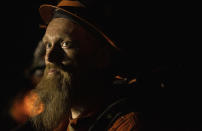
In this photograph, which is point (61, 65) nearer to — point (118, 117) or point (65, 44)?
point (65, 44)

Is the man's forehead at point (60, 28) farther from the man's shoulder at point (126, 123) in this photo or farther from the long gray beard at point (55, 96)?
the man's shoulder at point (126, 123)

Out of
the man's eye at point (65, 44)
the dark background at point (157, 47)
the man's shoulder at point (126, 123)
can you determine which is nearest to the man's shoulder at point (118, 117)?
the man's shoulder at point (126, 123)

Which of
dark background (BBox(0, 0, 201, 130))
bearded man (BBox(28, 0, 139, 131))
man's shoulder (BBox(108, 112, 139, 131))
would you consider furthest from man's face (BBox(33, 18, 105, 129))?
man's shoulder (BBox(108, 112, 139, 131))

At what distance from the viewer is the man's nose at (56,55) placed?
165cm

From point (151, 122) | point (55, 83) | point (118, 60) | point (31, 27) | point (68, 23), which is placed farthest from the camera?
point (31, 27)

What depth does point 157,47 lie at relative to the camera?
6.82 feet

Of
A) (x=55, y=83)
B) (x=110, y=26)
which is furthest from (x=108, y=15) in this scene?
(x=55, y=83)

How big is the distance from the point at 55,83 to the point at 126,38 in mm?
702

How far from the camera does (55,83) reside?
1.62m

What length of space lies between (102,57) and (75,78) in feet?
0.90

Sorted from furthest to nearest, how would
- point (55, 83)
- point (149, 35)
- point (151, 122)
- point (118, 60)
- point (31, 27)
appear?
point (31, 27) → point (149, 35) → point (118, 60) → point (55, 83) → point (151, 122)

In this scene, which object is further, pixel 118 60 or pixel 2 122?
pixel 118 60

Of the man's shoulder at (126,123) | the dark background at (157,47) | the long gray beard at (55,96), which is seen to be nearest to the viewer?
the man's shoulder at (126,123)

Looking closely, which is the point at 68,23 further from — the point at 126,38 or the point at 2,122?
the point at 2,122
